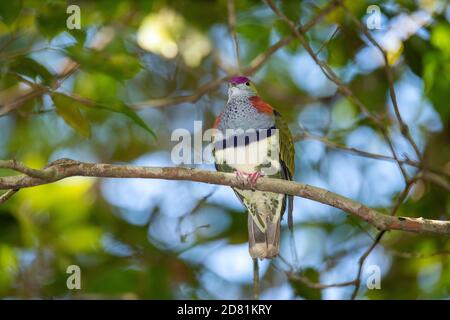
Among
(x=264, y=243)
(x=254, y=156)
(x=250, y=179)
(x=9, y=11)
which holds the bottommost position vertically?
(x=264, y=243)

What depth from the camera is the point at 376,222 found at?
3941 millimetres

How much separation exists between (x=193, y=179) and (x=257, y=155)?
3.90 feet

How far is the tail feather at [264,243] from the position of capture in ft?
17.1

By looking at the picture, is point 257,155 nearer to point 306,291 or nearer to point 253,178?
point 253,178

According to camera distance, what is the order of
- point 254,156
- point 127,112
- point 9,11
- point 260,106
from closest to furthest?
point 127,112 < point 9,11 < point 254,156 < point 260,106

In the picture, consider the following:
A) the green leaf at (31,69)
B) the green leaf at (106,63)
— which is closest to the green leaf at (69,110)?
the green leaf at (31,69)

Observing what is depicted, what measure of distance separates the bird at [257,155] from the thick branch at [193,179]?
937 mm

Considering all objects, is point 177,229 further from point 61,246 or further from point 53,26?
point 53,26

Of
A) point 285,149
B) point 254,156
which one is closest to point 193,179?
point 254,156

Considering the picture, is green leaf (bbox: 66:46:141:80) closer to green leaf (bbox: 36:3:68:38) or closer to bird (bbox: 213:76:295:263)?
green leaf (bbox: 36:3:68:38)

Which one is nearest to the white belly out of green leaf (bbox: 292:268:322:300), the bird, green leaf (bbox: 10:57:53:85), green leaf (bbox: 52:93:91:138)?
the bird

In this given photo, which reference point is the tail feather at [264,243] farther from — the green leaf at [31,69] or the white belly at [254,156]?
the green leaf at [31,69]

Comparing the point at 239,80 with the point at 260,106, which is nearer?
the point at 260,106

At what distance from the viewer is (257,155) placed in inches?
200
